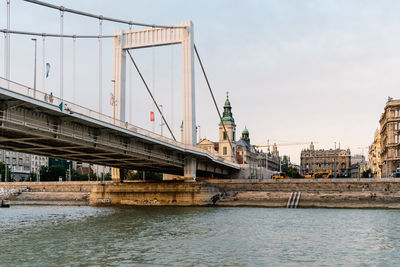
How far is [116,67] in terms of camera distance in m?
71.7

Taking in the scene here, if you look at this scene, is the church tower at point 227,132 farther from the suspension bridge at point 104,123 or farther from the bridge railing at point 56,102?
the bridge railing at point 56,102

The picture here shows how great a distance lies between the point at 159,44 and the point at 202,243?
4560 cm

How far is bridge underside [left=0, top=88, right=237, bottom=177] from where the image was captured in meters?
35.8

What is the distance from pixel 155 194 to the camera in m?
73.1

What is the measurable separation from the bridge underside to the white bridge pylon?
22.6 ft

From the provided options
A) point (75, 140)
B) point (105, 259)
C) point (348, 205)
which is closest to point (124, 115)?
point (75, 140)

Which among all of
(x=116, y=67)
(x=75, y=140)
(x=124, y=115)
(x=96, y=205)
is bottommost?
(x=96, y=205)

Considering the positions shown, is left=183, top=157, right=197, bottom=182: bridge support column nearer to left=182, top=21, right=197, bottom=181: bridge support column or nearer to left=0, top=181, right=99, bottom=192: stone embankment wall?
left=182, top=21, right=197, bottom=181: bridge support column

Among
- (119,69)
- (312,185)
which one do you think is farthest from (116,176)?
(312,185)

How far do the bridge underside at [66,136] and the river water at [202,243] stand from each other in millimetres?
7233

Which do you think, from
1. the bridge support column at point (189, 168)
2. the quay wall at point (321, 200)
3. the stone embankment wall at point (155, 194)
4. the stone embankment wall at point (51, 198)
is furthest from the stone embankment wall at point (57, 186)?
the quay wall at point (321, 200)

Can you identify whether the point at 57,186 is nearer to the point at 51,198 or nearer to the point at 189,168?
the point at 51,198

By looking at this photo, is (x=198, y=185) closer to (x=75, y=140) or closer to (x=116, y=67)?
(x=116, y=67)

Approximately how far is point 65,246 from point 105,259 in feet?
17.9
